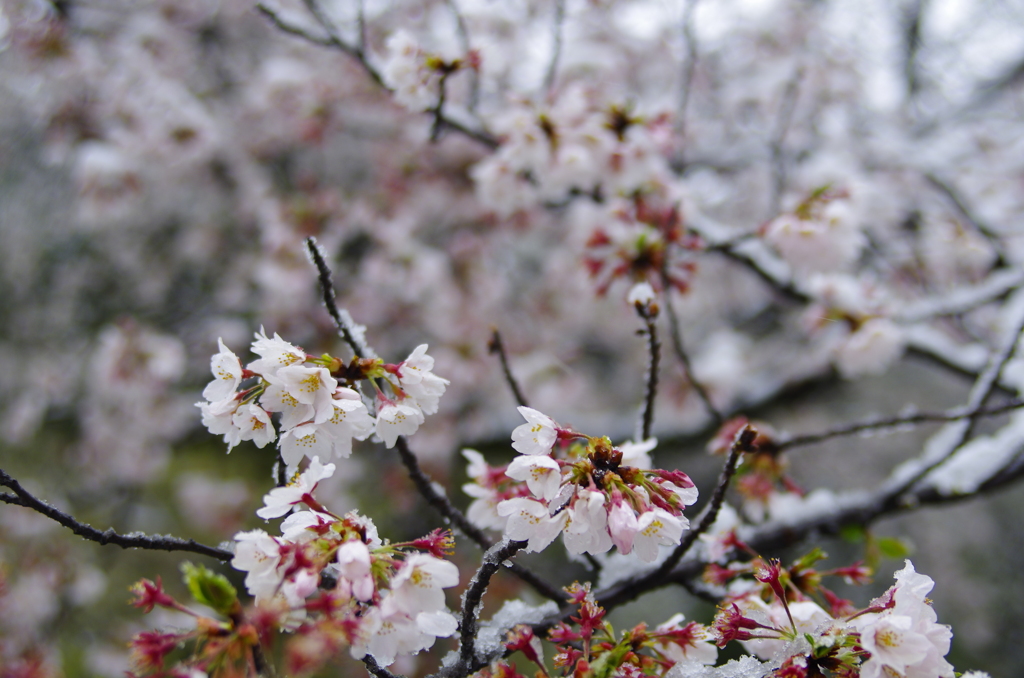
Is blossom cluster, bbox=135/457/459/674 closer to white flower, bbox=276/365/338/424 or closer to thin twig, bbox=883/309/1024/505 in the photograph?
white flower, bbox=276/365/338/424

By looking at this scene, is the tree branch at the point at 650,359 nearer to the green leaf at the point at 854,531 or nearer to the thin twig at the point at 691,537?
the thin twig at the point at 691,537

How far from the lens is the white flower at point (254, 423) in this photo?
854 millimetres

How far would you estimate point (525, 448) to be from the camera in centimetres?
84

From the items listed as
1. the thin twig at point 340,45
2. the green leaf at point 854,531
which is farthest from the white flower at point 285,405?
the green leaf at point 854,531

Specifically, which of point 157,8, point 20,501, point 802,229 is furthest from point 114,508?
point 802,229

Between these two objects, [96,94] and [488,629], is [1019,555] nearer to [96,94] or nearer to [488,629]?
[488,629]

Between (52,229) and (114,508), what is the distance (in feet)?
7.64

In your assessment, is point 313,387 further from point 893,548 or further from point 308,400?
point 893,548

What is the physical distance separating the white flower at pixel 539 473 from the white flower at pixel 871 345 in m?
1.89

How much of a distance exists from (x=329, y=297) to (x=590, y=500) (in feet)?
1.87

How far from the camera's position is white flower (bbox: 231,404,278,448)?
854 mm

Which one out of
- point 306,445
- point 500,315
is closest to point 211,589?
point 306,445

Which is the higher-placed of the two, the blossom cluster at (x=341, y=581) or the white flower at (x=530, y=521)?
the white flower at (x=530, y=521)

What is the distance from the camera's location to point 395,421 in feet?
2.94
